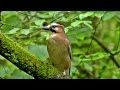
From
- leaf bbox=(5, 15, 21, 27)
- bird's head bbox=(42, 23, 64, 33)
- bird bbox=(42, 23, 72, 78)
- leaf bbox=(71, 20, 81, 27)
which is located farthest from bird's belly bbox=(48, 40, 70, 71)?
leaf bbox=(5, 15, 21, 27)

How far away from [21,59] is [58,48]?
2.04 ft

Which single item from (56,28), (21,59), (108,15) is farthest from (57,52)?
(108,15)

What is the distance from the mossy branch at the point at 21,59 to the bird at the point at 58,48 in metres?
0.47

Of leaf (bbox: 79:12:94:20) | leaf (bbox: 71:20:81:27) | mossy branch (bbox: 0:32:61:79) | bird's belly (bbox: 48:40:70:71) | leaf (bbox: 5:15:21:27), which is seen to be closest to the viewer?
mossy branch (bbox: 0:32:61:79)

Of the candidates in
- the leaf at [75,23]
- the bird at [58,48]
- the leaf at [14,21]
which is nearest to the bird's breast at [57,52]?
the bird at [58,48]

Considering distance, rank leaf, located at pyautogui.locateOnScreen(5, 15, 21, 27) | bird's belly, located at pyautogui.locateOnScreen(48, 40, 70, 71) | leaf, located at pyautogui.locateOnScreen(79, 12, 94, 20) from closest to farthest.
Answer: bird's belly, located at pyautogui.locateOnScreen(48, 40, 70, 71) < leaf, located at pyautogui.locateOnScreen(79, 12, 94, 20) < leaf, located at pyautogui.locateOnScreen(5, 15, 21, 27)

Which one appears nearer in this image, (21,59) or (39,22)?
(21,59)

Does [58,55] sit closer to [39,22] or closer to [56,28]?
[56,28]

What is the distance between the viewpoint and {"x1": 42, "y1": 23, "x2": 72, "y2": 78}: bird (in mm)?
3990

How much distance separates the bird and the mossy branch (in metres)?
0.47

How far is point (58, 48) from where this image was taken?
4.01 m

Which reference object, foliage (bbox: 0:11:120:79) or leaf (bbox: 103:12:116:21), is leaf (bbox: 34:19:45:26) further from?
leaf (bbox: 103:12:116:21)
